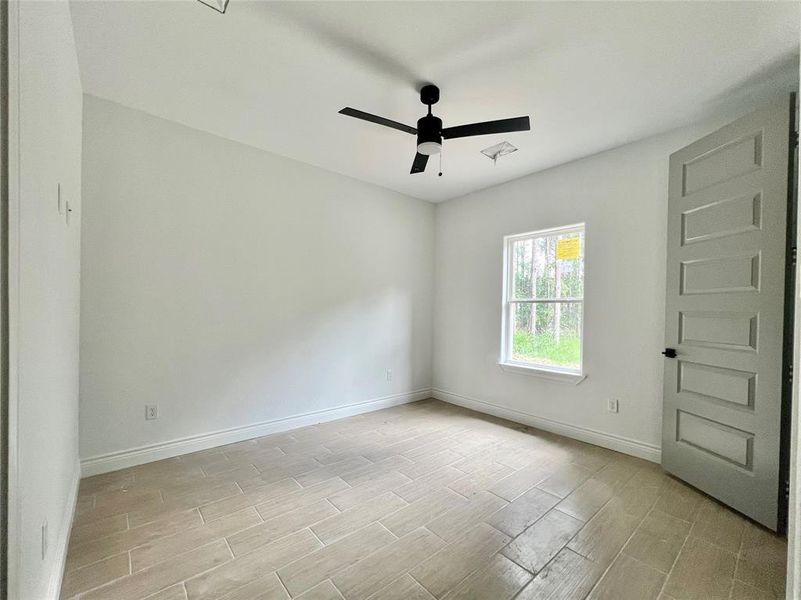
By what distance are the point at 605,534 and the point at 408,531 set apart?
1109 millimetres

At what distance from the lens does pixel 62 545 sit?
164cm

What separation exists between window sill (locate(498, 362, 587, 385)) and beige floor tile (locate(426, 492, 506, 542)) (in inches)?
61.5

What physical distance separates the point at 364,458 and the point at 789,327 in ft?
9.63

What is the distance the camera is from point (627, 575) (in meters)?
1.65

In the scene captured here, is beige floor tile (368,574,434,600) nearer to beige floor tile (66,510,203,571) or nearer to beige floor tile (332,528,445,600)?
beige floor tile (332,528,445,600)

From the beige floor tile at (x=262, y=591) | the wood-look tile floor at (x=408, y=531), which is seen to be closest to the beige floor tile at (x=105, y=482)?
the wood-look tile floor at (x=408, y=531)

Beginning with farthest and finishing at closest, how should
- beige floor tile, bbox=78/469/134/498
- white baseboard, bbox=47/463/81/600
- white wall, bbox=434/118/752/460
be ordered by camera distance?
white wall, bbox=434/118/752/460 → beige floor tile, bbox=78/469/134/498 → white baseboard, bbox=47/463/81/600

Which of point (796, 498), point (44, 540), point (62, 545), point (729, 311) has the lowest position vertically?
point (62, 545)

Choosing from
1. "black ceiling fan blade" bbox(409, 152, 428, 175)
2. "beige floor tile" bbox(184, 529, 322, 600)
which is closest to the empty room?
"beige floor tile" bbox(184, 529, 322, 600)

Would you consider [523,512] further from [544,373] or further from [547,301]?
[547,301]

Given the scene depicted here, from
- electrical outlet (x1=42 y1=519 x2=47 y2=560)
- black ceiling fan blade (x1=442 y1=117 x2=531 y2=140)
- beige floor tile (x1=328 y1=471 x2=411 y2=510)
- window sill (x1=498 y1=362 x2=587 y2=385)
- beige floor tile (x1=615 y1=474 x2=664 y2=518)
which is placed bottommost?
beige floor tile (x1=328 y1=471 x2=411 y2=510)

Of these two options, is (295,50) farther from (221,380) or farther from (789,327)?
(789,327)

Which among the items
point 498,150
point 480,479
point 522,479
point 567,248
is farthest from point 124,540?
point 567,248

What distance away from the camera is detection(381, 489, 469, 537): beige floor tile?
199 cm
